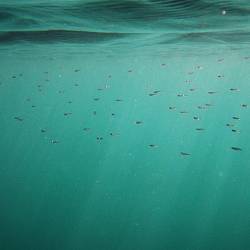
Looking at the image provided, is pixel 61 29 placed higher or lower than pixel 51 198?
higher

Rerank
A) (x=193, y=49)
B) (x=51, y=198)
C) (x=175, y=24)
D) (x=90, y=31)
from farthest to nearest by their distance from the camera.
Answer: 1. (x=51, y=198)
2. (x=193, y=49)
3. (x=90, y=31)
4. (x=175, y=24)

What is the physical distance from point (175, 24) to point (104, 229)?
1910cm

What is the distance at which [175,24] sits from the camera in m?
13.9

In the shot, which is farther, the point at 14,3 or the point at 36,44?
the point at 36,44

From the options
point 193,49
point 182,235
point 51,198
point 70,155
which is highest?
point 193,49

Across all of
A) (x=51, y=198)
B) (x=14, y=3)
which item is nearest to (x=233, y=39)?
(x=14, y=3)

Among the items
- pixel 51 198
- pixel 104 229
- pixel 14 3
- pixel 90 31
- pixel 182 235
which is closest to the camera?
pixel 14 3

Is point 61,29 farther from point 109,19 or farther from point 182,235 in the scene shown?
point 182,235

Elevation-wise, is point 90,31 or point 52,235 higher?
point 90,31

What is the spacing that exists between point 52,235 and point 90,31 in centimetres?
1931

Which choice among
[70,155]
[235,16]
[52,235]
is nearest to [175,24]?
[235,16]

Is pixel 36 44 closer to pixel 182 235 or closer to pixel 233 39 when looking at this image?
pixel 233 39

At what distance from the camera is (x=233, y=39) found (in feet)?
59.0

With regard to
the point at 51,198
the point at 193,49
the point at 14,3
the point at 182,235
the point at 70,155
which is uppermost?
the point at 14,3
